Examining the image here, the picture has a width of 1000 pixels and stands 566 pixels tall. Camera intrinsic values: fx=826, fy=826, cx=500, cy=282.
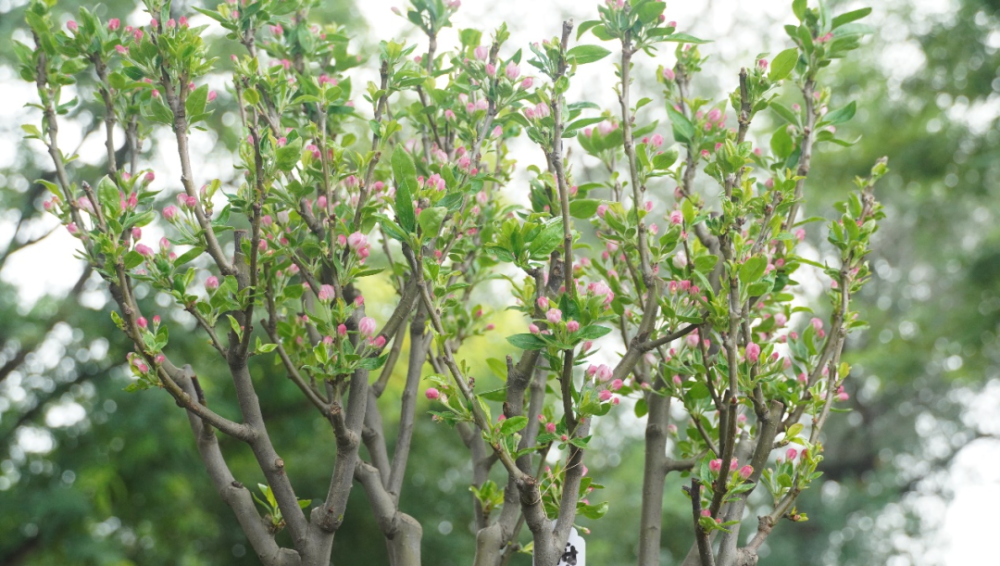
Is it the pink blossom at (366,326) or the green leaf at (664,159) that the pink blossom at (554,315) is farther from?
the green leaf at (664,159)

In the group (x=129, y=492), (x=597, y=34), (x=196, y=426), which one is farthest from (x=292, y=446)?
Result: (x=597, y=34)

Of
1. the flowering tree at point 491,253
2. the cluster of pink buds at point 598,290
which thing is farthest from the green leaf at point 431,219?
the cluster of pink buds at point 598,290

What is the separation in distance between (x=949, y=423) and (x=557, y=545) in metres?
7.86

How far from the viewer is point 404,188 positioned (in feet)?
3.32

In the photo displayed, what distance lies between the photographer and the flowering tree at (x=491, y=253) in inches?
43.6

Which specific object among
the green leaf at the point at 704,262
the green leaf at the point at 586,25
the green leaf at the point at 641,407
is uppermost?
the green leaf at the point at 586,25

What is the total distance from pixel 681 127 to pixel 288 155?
2.11ft

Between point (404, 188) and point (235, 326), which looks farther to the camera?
point (235, 326)

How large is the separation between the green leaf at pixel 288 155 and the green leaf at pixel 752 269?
1.97ft

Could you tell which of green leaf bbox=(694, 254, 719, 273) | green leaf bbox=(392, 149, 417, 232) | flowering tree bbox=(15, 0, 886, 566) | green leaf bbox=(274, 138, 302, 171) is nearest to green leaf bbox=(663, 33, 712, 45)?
flowering tree bbox=(15, 0, 886, 566)

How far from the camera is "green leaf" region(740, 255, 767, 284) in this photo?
40.3 inches

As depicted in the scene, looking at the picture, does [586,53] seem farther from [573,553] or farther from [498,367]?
[573,553]

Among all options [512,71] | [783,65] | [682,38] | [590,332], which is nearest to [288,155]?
[512,71]

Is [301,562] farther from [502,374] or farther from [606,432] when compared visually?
[606,432]
